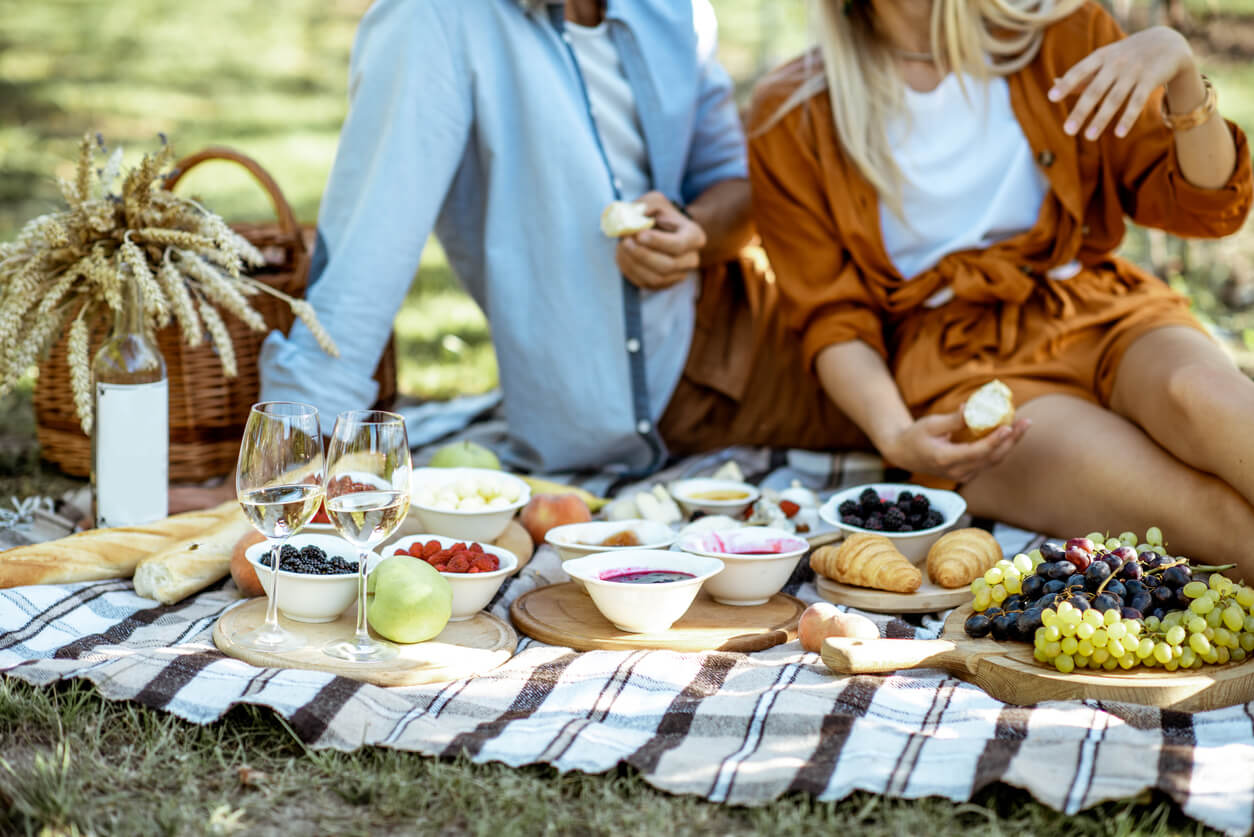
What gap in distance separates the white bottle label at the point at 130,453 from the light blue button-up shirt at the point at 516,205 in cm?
38

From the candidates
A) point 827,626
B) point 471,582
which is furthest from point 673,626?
point 471,582

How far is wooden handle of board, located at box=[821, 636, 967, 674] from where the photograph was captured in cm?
230

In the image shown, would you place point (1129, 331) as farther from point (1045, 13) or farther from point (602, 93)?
point (602, 93)

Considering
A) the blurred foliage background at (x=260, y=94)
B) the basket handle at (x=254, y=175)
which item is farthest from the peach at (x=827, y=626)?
the blurred foliage background at (x=260, y=94)

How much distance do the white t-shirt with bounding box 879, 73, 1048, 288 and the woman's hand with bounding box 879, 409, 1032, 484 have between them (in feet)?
1.85

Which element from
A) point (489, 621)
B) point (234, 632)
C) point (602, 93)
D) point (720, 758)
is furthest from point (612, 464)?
point (720, 758)

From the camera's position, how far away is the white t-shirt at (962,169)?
346 centimetres

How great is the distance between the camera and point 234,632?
8.04 ft

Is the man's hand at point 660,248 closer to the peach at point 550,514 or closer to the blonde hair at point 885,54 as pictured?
the blonde hair at point 885,54

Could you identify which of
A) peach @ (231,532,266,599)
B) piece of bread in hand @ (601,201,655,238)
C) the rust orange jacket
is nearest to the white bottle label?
peach @ (231,532,266,599)

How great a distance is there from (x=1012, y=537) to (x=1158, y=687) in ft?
3.42

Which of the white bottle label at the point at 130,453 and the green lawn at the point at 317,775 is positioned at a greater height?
the white bottle label at the point at 130,453

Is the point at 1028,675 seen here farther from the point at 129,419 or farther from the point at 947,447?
the point at 129,419

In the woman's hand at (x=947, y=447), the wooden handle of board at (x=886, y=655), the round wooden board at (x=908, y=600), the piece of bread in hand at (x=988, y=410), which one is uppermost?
the piece of bread in hand at (x=988, y=410)
